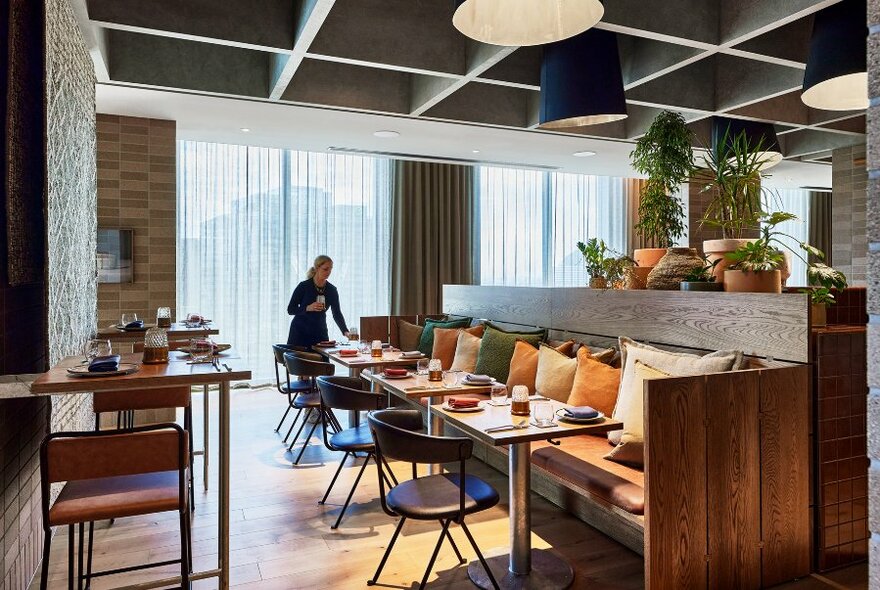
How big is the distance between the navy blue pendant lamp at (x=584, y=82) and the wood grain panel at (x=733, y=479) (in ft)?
6.92

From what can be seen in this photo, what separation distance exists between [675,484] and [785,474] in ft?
2.16

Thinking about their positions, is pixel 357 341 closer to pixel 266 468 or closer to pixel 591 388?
pixel 266 468

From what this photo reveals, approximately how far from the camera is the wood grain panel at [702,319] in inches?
111

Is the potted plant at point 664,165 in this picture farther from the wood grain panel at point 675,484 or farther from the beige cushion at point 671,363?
the wood grain panel at point 675,484

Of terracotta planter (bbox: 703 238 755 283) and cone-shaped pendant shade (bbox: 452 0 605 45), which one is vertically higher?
cone-shaped pendant shade (bbox: 452 0 605 45)

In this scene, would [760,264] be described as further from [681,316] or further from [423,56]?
[423,56]

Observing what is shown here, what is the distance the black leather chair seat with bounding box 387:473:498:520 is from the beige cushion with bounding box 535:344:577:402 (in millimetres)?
1259

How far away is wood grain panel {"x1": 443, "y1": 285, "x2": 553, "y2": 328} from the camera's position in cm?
506

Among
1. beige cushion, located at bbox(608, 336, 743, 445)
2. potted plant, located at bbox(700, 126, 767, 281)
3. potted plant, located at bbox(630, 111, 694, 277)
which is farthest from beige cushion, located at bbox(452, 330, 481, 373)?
potted plant, located at bbox(700, 126, 767, 281)

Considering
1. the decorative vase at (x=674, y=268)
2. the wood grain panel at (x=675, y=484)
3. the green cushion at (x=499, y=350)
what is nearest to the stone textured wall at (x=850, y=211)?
the decorative vase at (x=674, y=268)

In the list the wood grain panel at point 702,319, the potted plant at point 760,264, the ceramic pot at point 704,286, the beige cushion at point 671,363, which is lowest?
the beige cushion at point 671,363

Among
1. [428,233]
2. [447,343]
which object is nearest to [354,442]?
[447,343]

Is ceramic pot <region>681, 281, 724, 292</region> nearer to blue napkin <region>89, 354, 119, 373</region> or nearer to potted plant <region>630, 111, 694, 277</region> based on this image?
potted plant <region>630, 111, 694, 277</region>

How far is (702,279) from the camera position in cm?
354
